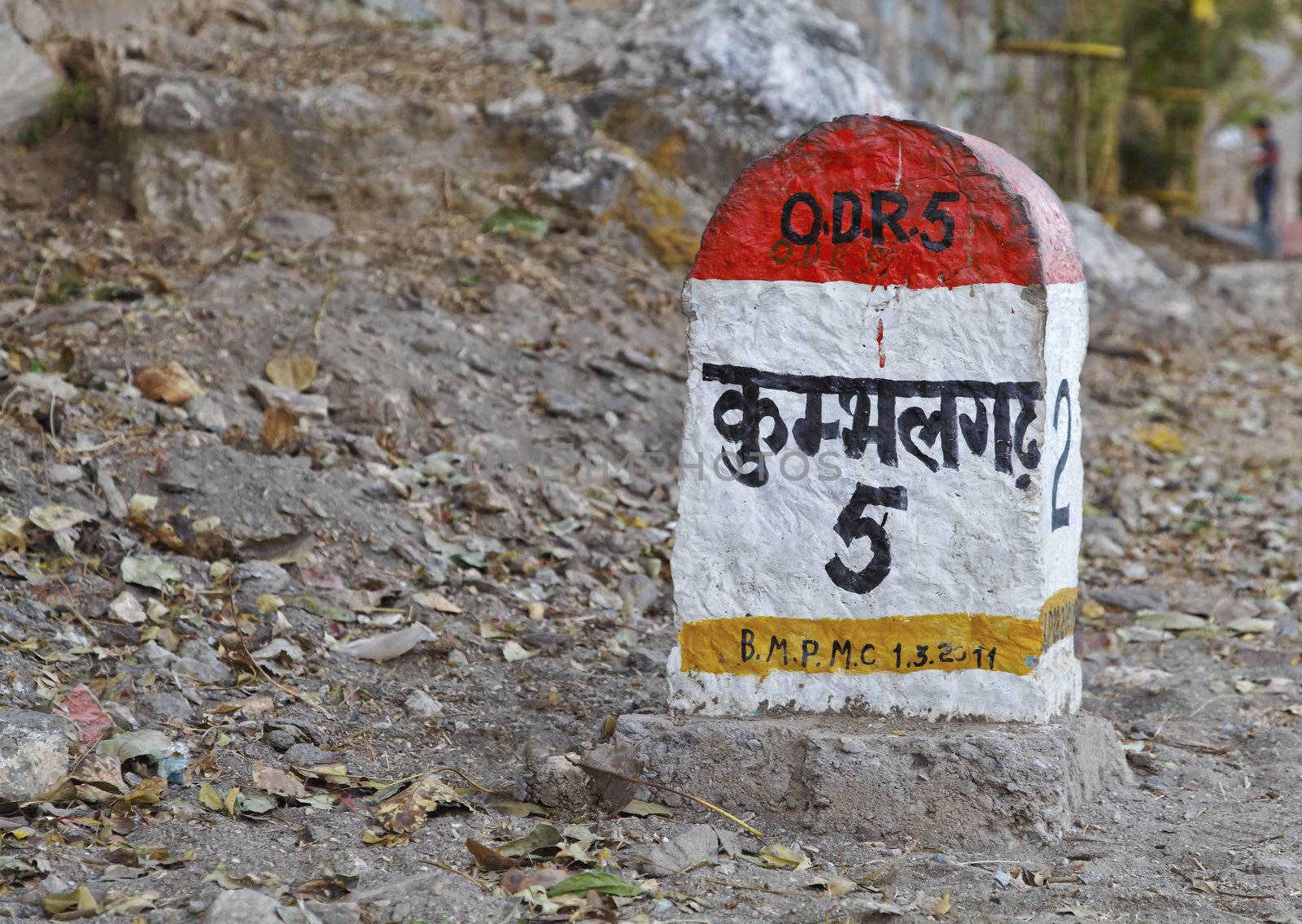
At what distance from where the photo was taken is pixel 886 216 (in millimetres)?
2656

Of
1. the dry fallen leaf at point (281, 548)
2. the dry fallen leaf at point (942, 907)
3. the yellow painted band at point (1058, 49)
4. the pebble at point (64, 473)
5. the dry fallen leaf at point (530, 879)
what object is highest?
the yellow painted band at point (1058, 49)

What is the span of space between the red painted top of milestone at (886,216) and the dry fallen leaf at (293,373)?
203 cm

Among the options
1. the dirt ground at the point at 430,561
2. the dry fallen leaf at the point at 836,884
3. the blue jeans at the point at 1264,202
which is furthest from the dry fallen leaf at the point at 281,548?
the blue jeans at the point at 1264,202

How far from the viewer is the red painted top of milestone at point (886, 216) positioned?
259cm

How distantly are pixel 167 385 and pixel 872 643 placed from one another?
95.0 inches

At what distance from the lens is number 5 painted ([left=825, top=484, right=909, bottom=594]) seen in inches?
106

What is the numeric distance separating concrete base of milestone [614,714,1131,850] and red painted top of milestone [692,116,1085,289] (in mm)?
884

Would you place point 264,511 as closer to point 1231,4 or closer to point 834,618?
point 834,618

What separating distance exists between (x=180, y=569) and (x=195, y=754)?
0.82 metres

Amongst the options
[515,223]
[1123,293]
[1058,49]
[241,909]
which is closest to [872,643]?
[241,909]

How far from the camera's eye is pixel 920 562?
105 inches

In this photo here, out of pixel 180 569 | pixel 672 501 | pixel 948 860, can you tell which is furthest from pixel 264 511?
pixel 948 860

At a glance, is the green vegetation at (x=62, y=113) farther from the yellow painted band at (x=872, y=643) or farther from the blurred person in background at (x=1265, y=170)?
the blurred person in background at (x=1265, y=170)

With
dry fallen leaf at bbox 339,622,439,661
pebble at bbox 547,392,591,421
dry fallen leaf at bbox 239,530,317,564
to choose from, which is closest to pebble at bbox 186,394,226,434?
dry fallen leaf at bbox 239,530,317,564
